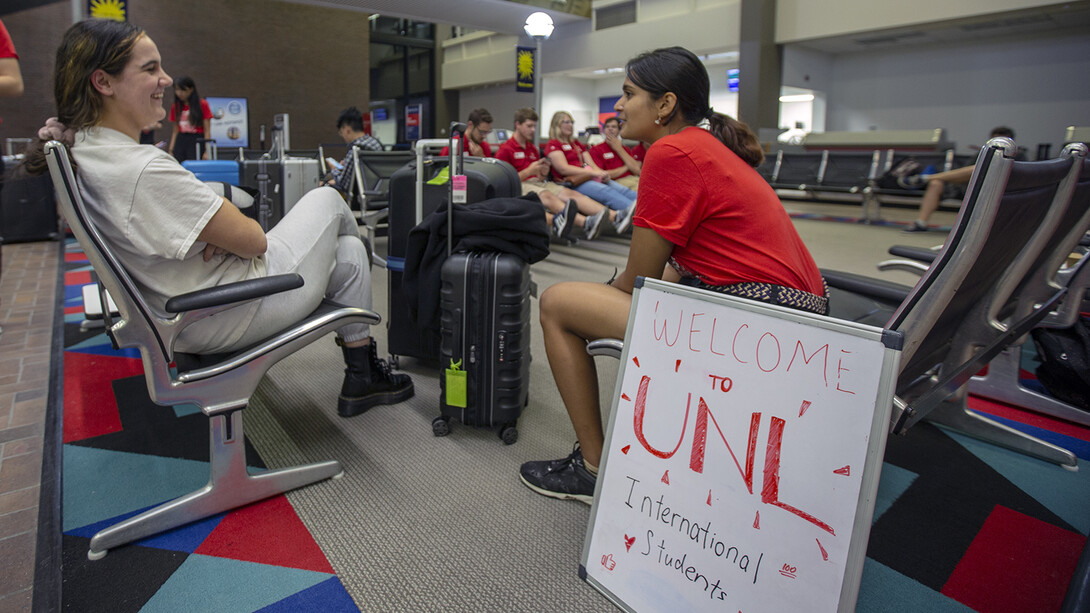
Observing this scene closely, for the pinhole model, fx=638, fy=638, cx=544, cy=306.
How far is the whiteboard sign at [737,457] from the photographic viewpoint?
90cm

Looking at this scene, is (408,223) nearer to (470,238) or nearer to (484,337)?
(470,238)

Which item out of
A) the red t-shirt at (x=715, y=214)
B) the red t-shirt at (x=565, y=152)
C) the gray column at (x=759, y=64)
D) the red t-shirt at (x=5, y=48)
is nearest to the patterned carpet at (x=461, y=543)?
the red t-shirt at (x=715, y=214)

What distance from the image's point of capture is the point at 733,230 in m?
1.37

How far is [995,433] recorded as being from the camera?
204 cm

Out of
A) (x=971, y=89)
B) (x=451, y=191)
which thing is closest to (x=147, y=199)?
(x=451, y=191)

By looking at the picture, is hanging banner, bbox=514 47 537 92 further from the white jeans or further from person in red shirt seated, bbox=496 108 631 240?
the white jeans

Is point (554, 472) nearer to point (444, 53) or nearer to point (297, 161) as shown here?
point (297, 161)

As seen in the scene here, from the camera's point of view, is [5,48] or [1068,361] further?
[5,48]

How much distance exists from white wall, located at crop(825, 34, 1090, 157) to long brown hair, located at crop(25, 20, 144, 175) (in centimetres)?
1354

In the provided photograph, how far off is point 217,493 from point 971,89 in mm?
14367

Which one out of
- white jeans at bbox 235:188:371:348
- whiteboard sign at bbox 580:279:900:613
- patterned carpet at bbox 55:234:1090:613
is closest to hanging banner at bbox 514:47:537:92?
white jeans at bbox 235:188:371:348

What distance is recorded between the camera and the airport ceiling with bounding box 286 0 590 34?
12.5 m

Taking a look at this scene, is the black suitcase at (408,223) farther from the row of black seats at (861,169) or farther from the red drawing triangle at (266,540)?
the row of black seats at (861,169)

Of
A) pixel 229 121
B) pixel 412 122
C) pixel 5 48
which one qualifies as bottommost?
pixel 5 48
